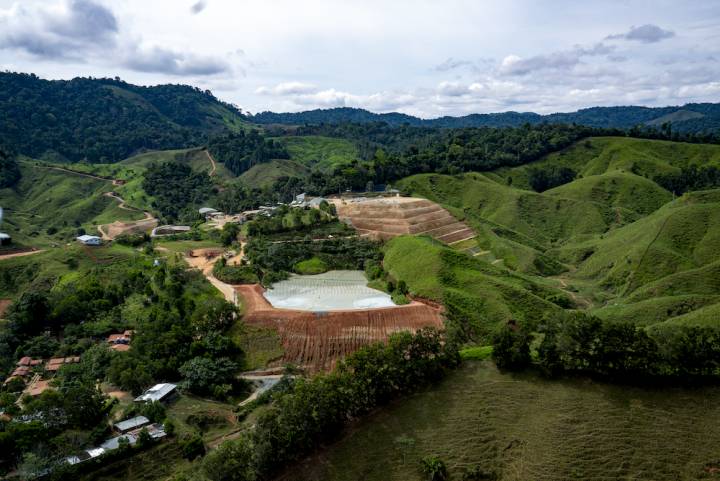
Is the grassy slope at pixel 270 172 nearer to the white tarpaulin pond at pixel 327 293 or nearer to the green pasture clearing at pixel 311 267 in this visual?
the green pasture clearing at pixel 311 267

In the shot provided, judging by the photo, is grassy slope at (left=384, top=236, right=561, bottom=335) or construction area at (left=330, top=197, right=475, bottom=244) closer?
grassy slope at (left=384, top=236, right=561, bottom=335)

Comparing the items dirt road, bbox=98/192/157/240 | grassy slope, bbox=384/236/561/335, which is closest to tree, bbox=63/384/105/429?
grassy slope, bbox=384/236/561/335

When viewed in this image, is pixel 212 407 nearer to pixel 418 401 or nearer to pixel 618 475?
pixel 418 401

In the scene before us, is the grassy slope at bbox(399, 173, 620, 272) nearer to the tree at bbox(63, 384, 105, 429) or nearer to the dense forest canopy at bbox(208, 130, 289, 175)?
the tree at bbox(63, 384, 105, 429)

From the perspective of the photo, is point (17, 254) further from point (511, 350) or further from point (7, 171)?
point (511, 350)

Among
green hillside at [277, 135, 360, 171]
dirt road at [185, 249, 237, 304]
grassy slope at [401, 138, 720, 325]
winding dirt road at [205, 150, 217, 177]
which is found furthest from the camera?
green hillside at [277, 135, 360, 171]

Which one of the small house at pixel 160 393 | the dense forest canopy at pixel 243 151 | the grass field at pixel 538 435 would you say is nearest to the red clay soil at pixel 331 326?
the small house at pixel 160 393

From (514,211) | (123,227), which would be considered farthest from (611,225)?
(123,227)
